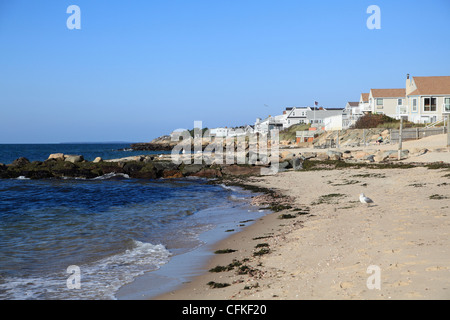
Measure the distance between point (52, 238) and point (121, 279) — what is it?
17.8 ft

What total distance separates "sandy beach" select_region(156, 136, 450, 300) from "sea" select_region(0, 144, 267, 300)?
125 centimetres

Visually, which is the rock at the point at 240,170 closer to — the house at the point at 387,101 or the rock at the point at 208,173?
the rock at the point at 208,173

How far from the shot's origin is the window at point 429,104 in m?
55.3

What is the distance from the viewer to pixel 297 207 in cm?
1512

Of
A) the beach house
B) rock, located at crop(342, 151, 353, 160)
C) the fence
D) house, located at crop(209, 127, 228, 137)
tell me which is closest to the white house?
the beach house

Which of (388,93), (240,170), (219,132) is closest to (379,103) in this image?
(388,93)

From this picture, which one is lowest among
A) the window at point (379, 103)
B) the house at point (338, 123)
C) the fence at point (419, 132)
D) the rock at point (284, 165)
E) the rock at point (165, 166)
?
the rock at point (165, 166)

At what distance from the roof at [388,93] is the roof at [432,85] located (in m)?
10.2

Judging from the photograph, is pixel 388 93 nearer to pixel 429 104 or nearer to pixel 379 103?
pixel 379 103

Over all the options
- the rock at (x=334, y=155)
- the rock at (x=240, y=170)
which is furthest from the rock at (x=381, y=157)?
the rock at (x=240, y=170)

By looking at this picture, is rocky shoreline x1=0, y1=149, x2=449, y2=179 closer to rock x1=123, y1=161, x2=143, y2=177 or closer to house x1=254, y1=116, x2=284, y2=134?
rock x1=123, y1=161, x2=143, y2=177

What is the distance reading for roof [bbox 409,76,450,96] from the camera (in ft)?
182

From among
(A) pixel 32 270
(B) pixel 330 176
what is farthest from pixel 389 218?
(B) pixel 330 176
